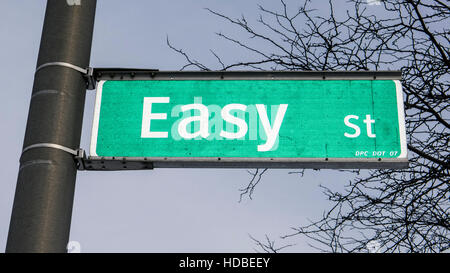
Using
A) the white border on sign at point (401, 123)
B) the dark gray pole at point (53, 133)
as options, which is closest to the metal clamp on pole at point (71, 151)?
the dark gray pole at point (53, 133)

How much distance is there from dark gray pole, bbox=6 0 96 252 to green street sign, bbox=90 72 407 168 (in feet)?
0.79

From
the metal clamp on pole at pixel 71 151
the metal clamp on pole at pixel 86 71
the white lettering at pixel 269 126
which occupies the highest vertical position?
the metal clamp on pole at pixel 86 71

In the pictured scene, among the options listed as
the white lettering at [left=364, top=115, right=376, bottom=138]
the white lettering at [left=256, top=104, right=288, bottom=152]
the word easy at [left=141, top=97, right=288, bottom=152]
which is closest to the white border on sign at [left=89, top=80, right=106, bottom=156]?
the word easy at [left=141, top=97, right=288, bottom=152]

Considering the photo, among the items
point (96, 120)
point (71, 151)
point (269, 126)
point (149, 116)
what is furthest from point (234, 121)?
point (71, 151)

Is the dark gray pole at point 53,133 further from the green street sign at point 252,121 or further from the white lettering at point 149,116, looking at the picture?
the white lettering at point 149,116

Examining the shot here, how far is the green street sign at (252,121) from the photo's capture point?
3.56 metres

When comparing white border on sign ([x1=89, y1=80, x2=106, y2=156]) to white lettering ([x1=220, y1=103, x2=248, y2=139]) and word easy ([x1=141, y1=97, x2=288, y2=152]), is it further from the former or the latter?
white lettering ([x1=220, y1=103, x2=248, y2=139])

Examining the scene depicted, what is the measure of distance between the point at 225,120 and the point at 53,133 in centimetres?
Result: 99

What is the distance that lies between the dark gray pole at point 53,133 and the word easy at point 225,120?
1.31 ft

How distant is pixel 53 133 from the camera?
3330mm

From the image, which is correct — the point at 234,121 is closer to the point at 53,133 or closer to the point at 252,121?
the point at 252,121

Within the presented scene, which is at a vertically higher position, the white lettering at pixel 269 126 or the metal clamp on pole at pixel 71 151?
the white lettering at pixel 269 126

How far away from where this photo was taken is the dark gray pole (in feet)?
10.2

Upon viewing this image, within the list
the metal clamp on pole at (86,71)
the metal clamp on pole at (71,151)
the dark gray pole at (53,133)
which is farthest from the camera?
the metal clamp on pole at (86,71)
